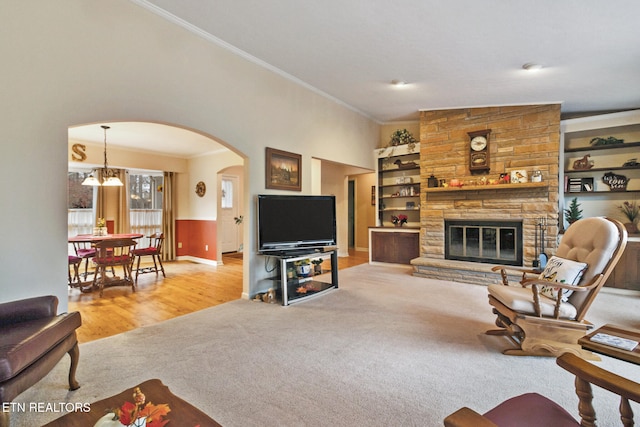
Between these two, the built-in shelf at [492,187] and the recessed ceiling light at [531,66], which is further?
the built-in shelf at [492,187]

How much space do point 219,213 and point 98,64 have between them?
4.56 metres

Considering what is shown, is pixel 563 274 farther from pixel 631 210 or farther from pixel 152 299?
pixel 152 299

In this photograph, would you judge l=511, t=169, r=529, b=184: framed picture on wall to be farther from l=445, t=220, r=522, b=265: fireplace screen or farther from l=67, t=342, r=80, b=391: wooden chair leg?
l=67, t=342, r=80, b=391: wooden chair leg

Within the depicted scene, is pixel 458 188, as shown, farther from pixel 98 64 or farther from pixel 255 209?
pixel 98 64

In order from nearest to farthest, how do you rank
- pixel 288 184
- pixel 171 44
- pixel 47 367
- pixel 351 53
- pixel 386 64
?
pixel 47 367, pixel 171 44, pixel 351 53, pixel 386 64, pixel 288 184

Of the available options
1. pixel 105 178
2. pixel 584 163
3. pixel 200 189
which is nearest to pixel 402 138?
pixel 584 163

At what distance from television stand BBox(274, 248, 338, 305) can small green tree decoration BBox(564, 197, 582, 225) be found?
401cm

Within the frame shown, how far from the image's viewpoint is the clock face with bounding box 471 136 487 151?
5.45 m

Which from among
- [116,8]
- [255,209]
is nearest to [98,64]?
[116,8]

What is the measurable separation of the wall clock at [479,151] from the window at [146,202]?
702 centimetres

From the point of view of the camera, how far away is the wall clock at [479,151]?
5.41 m

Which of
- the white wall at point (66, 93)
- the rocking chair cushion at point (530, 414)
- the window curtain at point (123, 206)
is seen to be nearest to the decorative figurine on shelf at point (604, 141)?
the rocking chair cushion at point (530, 414)

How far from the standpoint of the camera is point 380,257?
6.70m

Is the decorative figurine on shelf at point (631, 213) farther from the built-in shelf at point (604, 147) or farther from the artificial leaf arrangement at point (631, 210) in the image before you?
the built-in shelf at point (604, 147)
